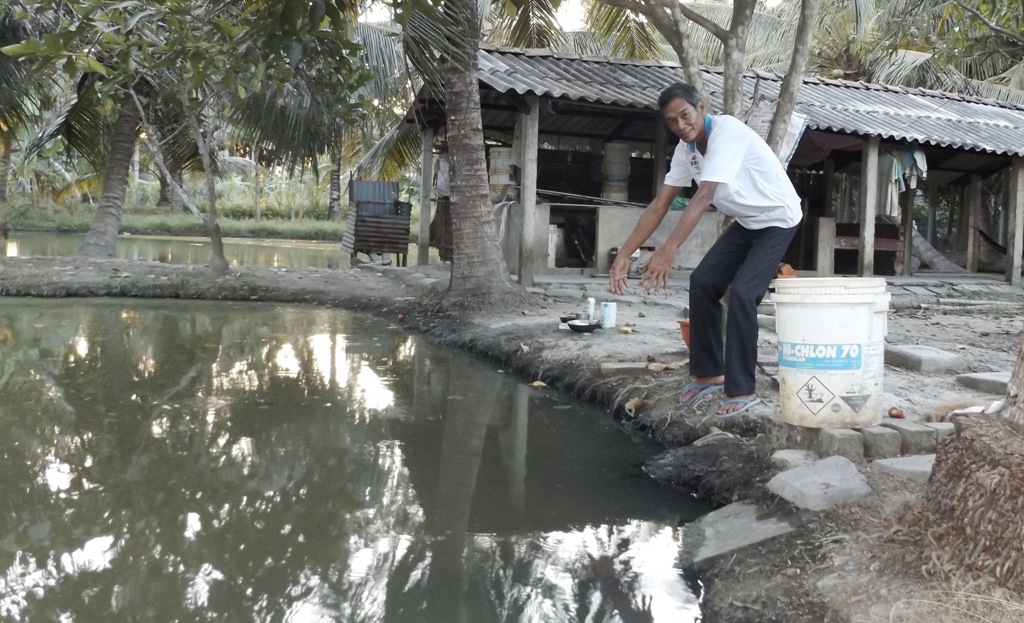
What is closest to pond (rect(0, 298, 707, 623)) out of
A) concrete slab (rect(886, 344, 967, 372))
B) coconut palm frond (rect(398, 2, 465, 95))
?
concrete slab (rect(886, 344, 967, 372))

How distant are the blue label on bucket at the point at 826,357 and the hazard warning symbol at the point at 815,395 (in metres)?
0.07

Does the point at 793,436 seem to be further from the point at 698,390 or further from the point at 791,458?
the point at 698,390

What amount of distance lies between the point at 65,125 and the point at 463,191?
27.3ft

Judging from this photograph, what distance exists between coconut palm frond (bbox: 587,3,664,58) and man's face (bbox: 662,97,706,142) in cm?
737

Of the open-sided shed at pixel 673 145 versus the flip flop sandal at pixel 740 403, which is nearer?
the flip flop sandal at pixel 740 403

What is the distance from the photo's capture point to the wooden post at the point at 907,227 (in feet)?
41.9

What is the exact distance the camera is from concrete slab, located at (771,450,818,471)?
12.2ft

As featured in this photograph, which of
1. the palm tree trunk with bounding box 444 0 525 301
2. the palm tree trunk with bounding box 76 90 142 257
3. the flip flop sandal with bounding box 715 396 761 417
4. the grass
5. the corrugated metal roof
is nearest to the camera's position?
the grass

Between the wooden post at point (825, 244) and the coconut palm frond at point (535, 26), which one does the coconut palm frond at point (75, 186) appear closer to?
the coconut palm frond at point (535, 26)

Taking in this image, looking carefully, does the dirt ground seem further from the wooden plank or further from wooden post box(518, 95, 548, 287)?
the wooden plank

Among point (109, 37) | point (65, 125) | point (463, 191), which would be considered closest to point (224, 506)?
point (109, 37)

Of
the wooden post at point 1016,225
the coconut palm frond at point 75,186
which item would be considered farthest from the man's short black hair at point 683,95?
the coconut palm frond at point 75,186

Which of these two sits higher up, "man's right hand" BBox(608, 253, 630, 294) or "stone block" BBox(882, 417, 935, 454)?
"man's right hand" BBox(608, 253, 630, 294)

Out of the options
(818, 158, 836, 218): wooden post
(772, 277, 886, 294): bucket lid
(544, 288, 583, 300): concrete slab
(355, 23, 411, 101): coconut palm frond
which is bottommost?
(544, 288, 583, 300): concrete slab
